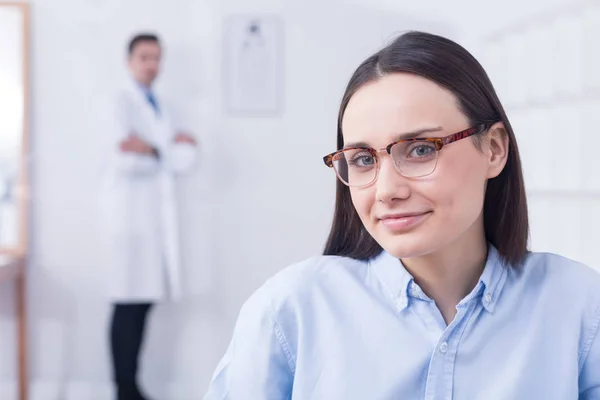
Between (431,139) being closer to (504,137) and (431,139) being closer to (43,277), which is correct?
(504,137)

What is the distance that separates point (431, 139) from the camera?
84 centimetres

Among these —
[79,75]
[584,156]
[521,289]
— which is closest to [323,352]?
[521,289]

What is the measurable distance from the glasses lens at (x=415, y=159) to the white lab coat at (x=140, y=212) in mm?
2037

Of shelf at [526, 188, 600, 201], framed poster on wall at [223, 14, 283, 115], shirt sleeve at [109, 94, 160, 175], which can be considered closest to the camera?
shelf at [526, 188, 600, 201]

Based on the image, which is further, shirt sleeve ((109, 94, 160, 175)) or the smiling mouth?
shirt sleeve ((109, 94, 160, 175))

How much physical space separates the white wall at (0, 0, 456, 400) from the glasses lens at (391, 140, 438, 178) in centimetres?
212

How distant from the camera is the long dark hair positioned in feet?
2.84

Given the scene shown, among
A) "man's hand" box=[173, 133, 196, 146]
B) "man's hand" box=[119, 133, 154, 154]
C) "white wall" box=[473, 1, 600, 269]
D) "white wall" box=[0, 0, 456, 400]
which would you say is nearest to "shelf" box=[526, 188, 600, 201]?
"white wall" box=[473, 1, 600, 269]

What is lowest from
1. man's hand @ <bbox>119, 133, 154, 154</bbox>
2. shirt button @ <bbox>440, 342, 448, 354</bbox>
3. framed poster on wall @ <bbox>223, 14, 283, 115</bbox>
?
shirt button @ <bbox>440, 342, 448, 354</bbox>

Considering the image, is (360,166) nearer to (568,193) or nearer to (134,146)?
(568,193)

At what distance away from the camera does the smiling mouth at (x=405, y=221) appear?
844 mm

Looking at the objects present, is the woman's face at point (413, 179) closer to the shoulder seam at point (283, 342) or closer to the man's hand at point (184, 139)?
the shoulder seam at point (283, 342)

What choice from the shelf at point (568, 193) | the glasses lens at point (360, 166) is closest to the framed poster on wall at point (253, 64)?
the shelf at point (568, 193)

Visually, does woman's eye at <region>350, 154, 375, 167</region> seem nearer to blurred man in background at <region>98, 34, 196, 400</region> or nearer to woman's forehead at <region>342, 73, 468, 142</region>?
woman's forehead at <region>342, 73, 468, 142</region>
